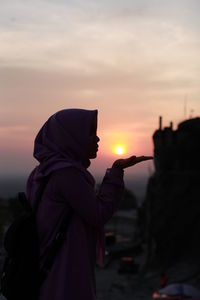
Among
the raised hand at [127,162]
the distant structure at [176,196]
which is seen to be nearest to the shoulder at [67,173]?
Answer: the raised hand at [127,162]

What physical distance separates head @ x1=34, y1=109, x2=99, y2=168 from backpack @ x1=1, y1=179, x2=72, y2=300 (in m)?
0.35

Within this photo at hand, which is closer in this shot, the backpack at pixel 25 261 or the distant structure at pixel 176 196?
the backpack at pixel 25 261

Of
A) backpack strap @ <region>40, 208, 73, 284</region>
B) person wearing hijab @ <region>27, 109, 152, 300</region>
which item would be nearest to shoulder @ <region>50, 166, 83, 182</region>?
person wearing hijab @ <region>27, 109, 152, 300</region>

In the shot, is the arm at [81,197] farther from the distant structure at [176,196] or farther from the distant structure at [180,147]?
the distant structure at [180,147]

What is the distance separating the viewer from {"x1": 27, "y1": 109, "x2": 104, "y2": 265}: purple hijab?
9.01 feet

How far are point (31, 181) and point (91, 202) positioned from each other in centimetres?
53

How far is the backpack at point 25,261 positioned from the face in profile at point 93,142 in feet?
1.33

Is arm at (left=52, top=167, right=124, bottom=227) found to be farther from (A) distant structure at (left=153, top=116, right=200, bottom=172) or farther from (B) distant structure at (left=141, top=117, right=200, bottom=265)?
(A) distant structure at (left=153, top=116, right=200, bottom=172)

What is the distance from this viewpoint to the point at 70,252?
2.70 metres

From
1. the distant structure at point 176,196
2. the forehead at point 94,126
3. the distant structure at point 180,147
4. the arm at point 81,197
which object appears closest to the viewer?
the arm at point 81,197

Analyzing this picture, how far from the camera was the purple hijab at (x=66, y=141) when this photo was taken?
275 cm

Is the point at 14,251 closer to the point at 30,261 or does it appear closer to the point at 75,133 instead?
the point at 30,261

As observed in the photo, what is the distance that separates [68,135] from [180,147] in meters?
33.4

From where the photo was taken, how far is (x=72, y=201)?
2.67 metres
